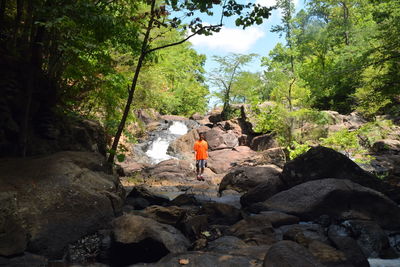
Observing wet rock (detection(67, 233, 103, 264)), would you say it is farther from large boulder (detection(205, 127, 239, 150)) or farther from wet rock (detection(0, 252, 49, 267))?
large boulder (detection(205, 127, 239, 150))

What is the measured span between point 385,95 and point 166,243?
341 inches

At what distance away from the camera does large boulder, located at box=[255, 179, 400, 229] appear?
24.9ft

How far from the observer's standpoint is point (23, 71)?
23.6 ft

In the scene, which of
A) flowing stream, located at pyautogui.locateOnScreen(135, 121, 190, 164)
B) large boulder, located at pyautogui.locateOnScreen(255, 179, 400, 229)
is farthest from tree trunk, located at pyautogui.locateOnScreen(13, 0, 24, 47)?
flowing stream, located at pyautogui.locateOnScreen(135, 121, 190, 164)

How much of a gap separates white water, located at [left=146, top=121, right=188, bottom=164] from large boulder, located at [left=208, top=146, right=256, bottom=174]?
3888mm

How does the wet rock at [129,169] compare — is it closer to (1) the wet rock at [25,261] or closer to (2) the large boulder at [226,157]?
(2) the large boulder at [226,157]

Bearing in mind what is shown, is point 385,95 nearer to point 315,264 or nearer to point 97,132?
point 315,264

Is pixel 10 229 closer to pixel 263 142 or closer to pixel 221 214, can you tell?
pixel 221 214

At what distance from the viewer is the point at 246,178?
13023mm

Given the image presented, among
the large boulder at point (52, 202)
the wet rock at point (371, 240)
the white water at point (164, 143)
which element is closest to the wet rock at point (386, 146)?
the white water at point (164, 143)

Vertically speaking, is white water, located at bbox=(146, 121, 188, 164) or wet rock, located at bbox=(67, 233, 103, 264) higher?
white water, located at bbox=(146, 121, 188, 164)

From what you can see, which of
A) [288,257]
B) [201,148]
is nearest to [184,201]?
[288,257]

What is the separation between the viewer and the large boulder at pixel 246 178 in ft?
41.8

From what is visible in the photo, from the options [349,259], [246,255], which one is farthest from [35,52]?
[349,259]
